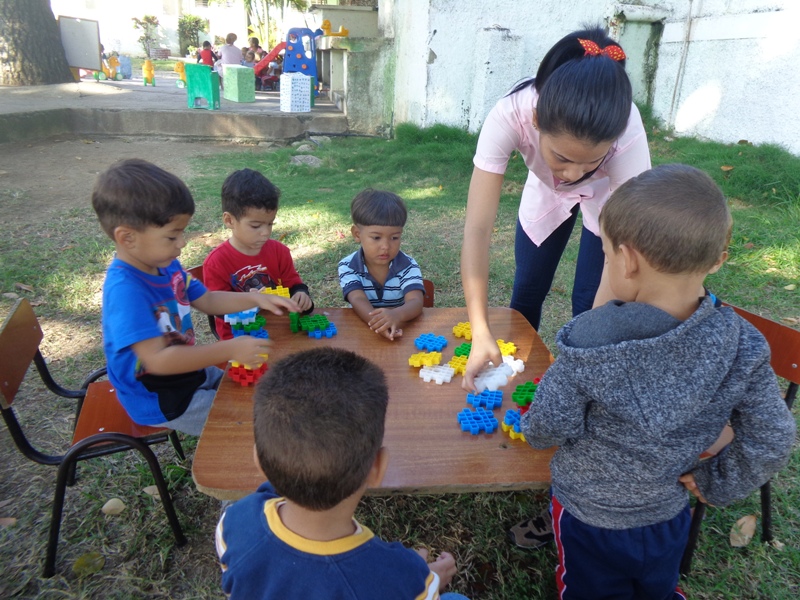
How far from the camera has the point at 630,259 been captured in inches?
52.4

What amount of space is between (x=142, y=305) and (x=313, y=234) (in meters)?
3.87

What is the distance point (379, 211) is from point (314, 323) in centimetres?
82

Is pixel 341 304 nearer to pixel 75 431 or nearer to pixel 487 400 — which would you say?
pixel 75 431

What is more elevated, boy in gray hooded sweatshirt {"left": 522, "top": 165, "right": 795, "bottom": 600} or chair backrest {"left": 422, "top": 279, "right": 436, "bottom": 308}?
boy in gray hooded sweatshirt {"left": 522, "top": 165, "right": 795, "bottom": 600}

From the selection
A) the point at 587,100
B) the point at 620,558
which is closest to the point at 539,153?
the point at 587,100

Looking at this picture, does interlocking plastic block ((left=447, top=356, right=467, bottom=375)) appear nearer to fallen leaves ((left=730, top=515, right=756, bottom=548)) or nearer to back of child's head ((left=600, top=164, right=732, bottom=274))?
back of child's head ((left=600, top=164, right=732, bottom=274))

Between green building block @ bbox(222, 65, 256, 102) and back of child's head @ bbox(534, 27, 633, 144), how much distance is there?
12062 mm

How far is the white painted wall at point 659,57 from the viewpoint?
6750 mm

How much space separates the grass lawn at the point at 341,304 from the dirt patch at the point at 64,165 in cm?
43

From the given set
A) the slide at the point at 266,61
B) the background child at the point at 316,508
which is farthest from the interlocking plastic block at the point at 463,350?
the slide at the point at 266,61

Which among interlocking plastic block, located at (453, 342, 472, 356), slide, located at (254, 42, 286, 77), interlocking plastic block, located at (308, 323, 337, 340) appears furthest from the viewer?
slide, located at (254, 42, 286, 77)

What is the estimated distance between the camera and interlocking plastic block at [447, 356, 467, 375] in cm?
203

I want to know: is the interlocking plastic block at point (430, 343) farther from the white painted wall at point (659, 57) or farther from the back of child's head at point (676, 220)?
the white painted wall at point (659, 57)

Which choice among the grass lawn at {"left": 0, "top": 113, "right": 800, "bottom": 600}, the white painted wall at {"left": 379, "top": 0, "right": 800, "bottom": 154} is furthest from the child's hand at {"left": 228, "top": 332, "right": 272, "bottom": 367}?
the white painted wall at {"left": 379, "top": 0, "right": 800, "bottom": 154}
